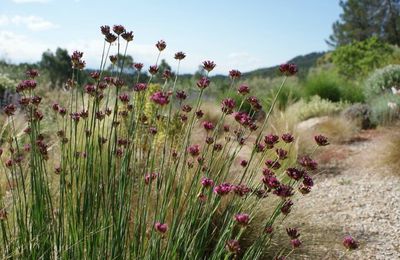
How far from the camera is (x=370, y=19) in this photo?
129 feet

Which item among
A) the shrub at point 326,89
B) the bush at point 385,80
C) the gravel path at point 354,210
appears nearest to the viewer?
the gravel path at point 354,210

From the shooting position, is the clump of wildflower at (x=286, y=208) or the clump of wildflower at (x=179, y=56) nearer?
the clump of wildflower at (x=286, y=208)

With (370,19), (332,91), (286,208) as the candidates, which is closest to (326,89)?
(332,91)

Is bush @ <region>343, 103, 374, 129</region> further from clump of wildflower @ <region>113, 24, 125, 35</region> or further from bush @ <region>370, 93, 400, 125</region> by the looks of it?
clump of wildflower @ <region>113, 24, 125, 35</region>

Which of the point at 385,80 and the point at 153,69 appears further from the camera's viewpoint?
the point at 385,80

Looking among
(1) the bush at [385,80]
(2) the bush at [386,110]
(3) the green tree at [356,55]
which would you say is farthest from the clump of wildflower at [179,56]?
(3) the green tree at [356,55]

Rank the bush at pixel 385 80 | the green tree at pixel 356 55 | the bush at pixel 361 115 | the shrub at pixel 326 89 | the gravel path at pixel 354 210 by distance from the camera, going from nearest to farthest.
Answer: the gravel path at pixel 354 210 → the bush at pixel 361 115 → the bush at pixel 385 80 → the shrub at pixel 326 89 → the green tree at pixel 356 55

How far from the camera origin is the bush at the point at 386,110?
923 cm

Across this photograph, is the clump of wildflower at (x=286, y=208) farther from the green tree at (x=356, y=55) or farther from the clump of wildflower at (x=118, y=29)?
the green tree at (x=356, y=55)

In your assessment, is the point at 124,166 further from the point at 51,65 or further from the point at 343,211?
the point at 51,65

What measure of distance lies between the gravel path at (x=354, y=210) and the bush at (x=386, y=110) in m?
2.19

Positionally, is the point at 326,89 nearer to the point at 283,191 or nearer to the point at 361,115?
the point at 361,115

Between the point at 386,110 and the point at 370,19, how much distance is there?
108 ft

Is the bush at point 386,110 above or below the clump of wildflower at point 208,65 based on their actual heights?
below
